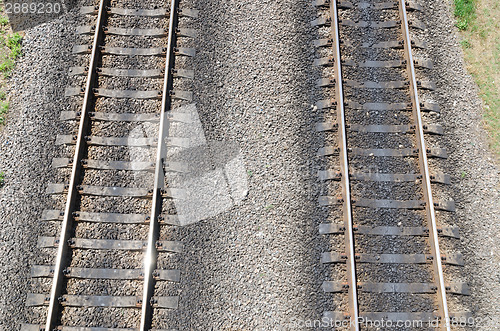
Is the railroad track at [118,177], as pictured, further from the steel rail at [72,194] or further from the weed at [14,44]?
the weed at [14,44]

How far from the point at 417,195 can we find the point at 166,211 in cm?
375

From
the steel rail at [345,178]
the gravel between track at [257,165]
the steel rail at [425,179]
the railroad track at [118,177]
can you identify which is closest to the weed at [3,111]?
the gravel between track at [257,165]

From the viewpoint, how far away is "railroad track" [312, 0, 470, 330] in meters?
5.64

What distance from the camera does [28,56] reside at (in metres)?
7.05

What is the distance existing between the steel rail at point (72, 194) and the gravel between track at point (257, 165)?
0.33 m

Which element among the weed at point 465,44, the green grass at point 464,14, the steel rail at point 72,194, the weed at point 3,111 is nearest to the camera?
the steel rail at point 72,194

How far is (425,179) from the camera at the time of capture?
613cm

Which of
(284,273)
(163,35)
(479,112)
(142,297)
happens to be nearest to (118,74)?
(163,35)

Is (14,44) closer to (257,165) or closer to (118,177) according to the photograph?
(118,177)

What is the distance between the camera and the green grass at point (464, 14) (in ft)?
24.2

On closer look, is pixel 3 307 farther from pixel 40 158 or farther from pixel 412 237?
pixel 412 237

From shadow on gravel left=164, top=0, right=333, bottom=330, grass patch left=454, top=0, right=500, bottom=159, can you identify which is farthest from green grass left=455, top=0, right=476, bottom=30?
shadow on gravel left=164, top=0, right=333, bottom=330

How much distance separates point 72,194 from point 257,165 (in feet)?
9.04

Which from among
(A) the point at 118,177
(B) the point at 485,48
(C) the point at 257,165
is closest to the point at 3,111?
(A) the point at 118,177
